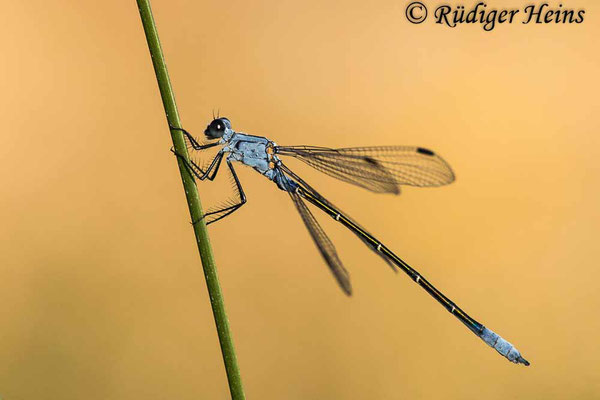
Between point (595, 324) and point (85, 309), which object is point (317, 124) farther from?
point (595, 324)

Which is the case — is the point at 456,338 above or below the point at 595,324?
below

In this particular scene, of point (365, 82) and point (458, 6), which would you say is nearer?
point (458, 6)

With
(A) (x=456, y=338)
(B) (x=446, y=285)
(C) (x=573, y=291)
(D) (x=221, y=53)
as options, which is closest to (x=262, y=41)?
(D) (x=221, y=53)

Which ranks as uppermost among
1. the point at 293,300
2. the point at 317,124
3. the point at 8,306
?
the point at 317,124

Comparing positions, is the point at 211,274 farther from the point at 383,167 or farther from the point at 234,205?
the point at 383,167
